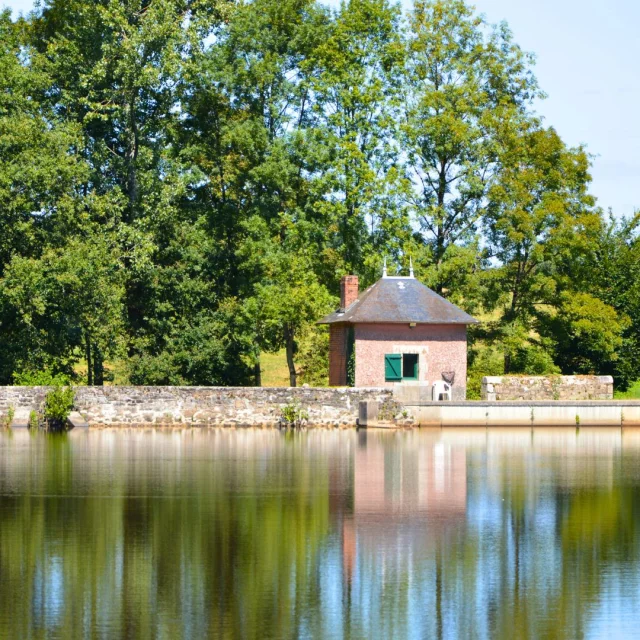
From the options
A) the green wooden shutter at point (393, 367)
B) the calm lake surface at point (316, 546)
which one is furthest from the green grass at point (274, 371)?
the calm lake surface at point (316, 546)

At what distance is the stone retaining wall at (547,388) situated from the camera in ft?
127

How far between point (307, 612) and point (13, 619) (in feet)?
9.02

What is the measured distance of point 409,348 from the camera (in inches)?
1515

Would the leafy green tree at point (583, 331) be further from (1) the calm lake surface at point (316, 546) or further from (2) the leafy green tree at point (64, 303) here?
(1) the calm lake surface at point (316, 546)

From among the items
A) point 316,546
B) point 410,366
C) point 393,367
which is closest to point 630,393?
point 410,366

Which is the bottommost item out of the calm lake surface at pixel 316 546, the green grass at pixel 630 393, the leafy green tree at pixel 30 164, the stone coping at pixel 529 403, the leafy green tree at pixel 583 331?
the calm lake surface at pixel 316 546

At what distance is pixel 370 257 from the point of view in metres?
42.8

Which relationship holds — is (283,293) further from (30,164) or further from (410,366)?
(30,164)

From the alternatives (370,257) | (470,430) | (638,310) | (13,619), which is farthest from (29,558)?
(638,310)

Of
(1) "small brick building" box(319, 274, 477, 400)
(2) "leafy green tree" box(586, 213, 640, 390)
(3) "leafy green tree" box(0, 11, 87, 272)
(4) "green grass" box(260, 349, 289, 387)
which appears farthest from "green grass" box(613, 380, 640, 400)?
(3) "leafy green tree" box(0, 11, 87, 272)

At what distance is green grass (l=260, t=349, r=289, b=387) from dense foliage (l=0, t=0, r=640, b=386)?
3.33 metres

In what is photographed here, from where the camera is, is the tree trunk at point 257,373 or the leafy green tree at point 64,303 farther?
the tree trunk at point 257,373

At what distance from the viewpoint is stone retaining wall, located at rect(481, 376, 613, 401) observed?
38.7 metres

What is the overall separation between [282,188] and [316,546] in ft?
96.4
